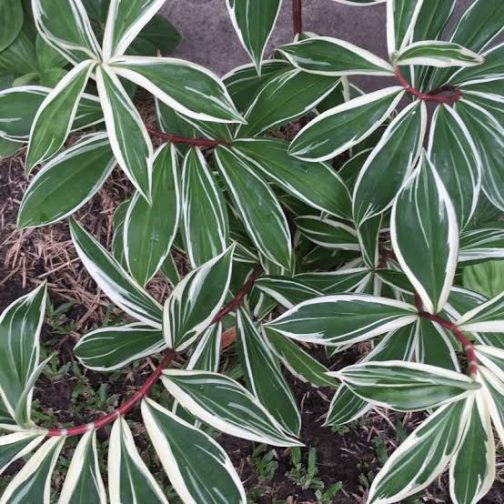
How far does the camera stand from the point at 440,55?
0.77m

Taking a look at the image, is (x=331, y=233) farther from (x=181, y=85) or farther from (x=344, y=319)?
(x=181, y=85)

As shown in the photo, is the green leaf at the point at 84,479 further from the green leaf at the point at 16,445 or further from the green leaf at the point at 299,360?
the green leaf at the point at 299,360

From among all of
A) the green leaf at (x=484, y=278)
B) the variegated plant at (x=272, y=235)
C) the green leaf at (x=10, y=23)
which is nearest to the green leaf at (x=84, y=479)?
the variegated plant at (x=272, y=235)

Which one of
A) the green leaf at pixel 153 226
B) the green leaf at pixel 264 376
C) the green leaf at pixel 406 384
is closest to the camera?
the green leaf at pixel 406 384

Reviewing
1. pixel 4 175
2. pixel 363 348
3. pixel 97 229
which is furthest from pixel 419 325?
pixel 4 175

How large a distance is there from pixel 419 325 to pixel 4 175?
3.57 feet

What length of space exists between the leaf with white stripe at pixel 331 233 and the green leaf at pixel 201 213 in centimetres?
21

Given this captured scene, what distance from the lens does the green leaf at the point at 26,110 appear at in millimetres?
938

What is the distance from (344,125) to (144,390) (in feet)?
1.51

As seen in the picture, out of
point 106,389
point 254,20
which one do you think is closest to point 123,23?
point 254,20

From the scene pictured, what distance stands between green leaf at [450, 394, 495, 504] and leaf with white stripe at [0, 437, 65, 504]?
49 cm

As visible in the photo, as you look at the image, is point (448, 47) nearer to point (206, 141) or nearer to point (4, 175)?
point (206, 141)

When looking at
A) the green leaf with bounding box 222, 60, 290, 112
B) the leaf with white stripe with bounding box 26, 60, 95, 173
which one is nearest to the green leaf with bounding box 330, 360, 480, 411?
the leaf with white stripe with bounding box 26, 60, 95, 173

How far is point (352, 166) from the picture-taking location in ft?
3.49
